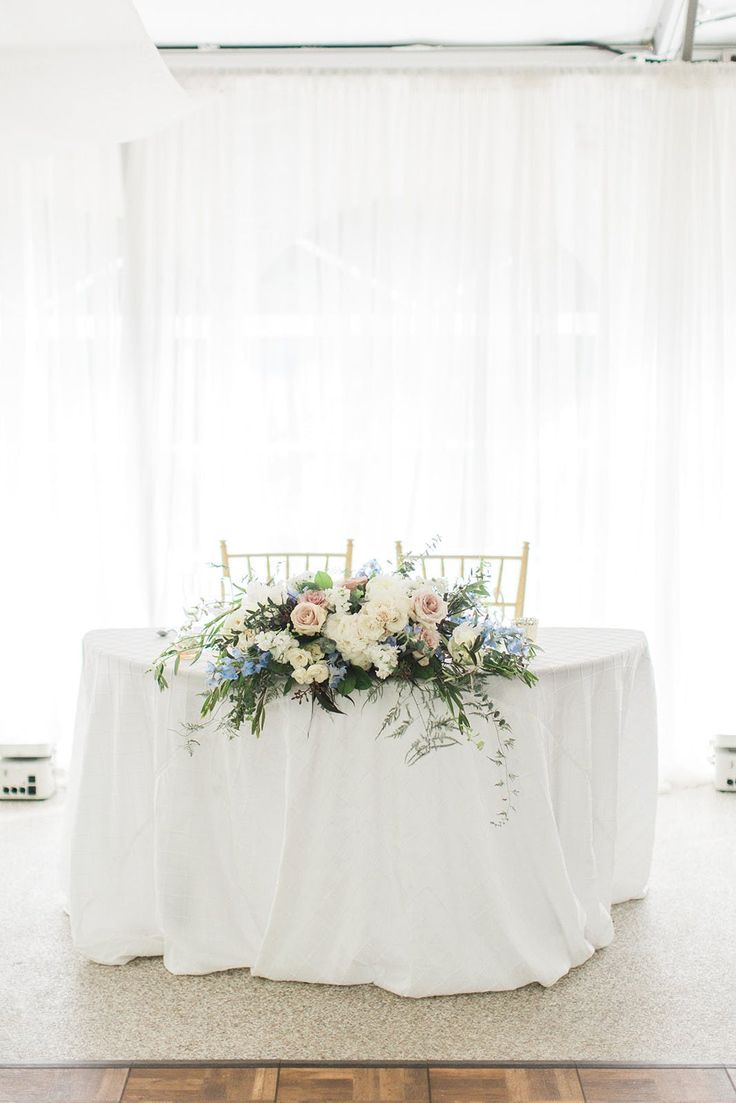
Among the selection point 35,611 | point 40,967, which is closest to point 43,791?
point 35,611

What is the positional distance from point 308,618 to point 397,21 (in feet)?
8.38

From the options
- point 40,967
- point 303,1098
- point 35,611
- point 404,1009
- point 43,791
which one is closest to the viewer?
point 303,1098

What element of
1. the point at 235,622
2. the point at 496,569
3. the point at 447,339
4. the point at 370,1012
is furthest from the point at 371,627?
the point at 447,339

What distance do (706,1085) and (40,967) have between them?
5.30 feet

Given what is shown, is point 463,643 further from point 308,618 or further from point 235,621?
point 235,621

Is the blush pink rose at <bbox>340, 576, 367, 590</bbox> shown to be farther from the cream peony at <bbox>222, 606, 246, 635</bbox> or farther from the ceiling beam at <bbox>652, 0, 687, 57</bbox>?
the ceiling beam at <bbox>652, 0, 687, 57</bbox>

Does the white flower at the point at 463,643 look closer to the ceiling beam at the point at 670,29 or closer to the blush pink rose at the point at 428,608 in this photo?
the blush pink rose at the point at 428,608

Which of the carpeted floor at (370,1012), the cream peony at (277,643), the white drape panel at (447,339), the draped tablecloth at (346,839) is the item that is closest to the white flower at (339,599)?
the cream peony at (277,643)

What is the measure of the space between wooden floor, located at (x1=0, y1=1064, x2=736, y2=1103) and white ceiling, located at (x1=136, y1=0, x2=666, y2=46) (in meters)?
3.32

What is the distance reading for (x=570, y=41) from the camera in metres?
4.13

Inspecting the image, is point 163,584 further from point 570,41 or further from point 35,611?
point 570,41

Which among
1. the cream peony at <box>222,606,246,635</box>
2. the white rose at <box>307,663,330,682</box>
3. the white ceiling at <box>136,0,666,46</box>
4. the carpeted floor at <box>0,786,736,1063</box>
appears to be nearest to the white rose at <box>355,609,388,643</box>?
the white rose at <box>307,663,330,682</box>

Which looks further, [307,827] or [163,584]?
[163,584]

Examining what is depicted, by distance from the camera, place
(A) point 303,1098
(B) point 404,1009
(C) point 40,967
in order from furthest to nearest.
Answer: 1. (C) point 40,967
2. (B) point 404,1009
3. (A) point 303,1098
